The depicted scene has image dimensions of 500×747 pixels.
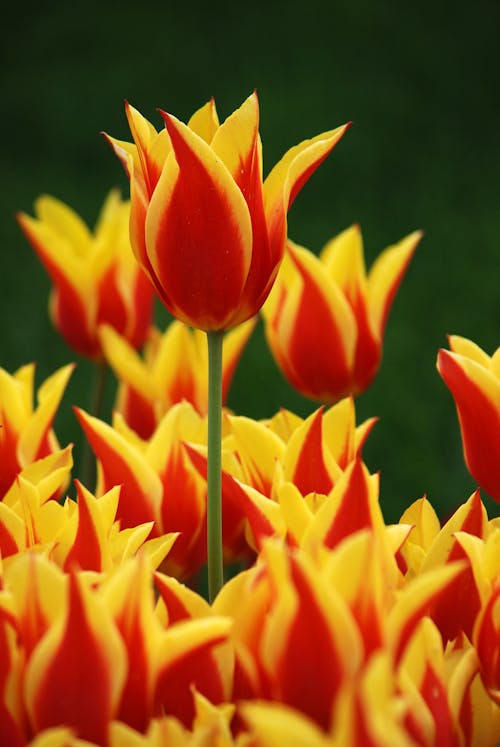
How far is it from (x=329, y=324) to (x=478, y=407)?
32 cm

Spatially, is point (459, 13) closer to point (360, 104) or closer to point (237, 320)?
point (360, 104)

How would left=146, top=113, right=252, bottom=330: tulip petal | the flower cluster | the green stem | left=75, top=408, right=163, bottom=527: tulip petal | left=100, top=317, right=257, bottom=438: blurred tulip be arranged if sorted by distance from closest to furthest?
the flower cluster
left=146, top=113, right=252, bottom=330: tulip petal
left=75, top=408, right=163, bottom=527: tulip petal
left=100, top=317, right=257, bottom=438: blurred tulip
the green stem

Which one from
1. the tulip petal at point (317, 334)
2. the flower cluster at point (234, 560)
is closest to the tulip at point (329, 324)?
the tulip petal at point (317, 334)

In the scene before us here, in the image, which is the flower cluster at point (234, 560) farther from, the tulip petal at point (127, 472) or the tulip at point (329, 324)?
the tulip at point (329, 324)

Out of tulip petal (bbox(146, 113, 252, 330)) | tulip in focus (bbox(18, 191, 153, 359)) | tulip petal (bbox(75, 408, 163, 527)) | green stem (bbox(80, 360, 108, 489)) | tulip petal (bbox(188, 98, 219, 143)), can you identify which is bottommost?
green stem (bbox(80, 360, 108, 489))

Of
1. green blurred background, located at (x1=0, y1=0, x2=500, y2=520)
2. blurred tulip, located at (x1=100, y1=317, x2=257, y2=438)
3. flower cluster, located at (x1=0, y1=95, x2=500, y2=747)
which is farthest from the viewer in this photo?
green blurred background, located at (x1=0, y1=0, x2=500, y2=520)

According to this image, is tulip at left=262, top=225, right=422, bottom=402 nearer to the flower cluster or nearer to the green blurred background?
the flower cluster

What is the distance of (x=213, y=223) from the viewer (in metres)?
0.67

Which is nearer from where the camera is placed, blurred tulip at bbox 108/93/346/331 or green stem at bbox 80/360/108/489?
blurred tulip at bbox 108/93/346/331

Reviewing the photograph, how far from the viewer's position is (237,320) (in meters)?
0.70

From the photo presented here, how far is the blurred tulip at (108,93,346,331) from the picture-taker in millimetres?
658

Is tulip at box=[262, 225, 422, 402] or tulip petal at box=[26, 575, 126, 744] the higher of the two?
tulip at box=[262, 225, 422, 402]

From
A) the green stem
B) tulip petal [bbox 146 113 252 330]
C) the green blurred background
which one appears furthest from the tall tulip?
the green blurred background

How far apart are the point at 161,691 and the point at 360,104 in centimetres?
290
